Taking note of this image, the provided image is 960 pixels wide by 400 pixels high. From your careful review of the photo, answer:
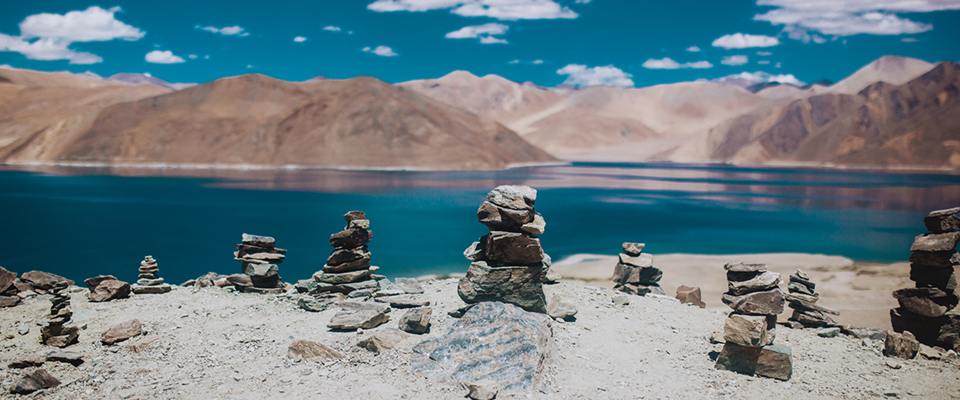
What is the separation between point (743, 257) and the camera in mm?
27047

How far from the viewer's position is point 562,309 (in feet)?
33.8

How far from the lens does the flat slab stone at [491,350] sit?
7785 millimetres

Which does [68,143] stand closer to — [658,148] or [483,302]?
[483,302]

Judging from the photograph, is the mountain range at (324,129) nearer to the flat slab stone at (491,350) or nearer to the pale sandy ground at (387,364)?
the pale sandy ground at (387,364)

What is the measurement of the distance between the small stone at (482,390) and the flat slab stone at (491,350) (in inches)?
7.0

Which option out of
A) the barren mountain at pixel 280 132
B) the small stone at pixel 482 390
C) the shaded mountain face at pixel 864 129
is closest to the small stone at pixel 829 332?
the small stone at pixel 482 390

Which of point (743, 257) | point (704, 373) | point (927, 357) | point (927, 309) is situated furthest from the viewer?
point (743, 257)

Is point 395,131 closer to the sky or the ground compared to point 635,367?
closer to the sky

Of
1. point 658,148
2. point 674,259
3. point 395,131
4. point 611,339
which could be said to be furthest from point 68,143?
point 658,148

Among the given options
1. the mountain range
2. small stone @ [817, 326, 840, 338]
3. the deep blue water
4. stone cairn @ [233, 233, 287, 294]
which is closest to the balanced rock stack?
stone cairn @ [233, 233, 287, 294]

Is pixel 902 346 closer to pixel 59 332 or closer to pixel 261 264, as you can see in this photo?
pixel 261 264

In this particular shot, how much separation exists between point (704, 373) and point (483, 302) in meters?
3.67

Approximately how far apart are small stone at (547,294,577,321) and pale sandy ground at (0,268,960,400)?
0.80 feet

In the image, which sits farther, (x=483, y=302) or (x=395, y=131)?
(x=395, y=131)
